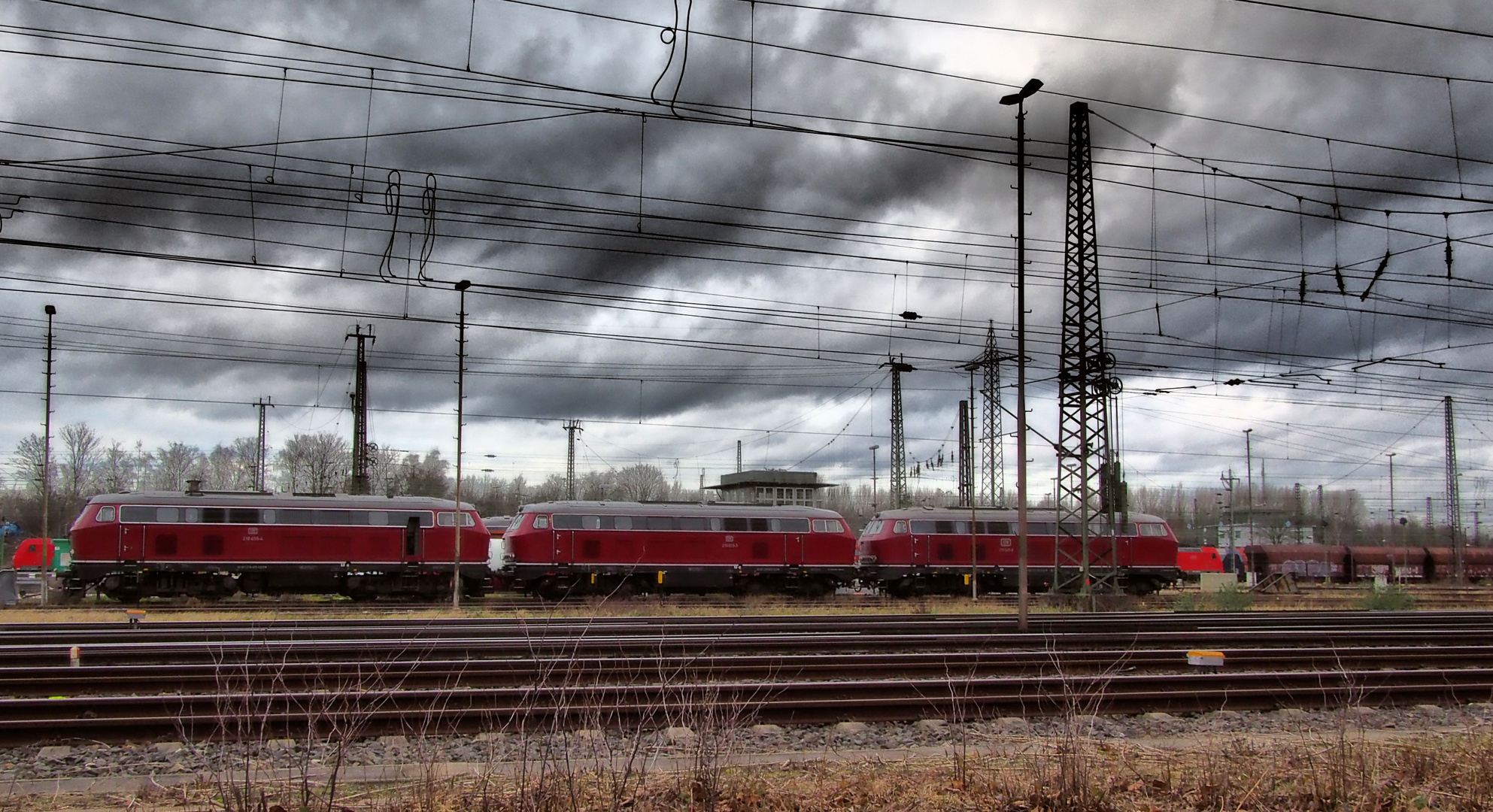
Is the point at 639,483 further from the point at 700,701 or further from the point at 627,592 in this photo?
the point at 700,701

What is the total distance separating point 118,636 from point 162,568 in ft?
45.1

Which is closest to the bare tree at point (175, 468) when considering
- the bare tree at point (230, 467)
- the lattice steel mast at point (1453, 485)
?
the bare tree at point (230, 467)

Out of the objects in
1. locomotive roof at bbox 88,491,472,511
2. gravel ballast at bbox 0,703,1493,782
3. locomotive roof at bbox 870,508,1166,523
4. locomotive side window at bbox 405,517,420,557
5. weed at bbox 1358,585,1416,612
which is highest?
locomotive roof at bbox 88,491,472,511

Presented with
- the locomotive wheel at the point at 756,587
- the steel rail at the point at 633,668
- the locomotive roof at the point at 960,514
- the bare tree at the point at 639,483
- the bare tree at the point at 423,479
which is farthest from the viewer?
the bare tree at the point at 639,483

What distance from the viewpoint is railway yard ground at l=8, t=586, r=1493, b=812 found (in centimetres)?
808

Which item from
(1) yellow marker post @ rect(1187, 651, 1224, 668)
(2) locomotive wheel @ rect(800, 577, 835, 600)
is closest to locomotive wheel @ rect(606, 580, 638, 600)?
(2) locomotive wheel @ rect(800, 577, 835, 600)

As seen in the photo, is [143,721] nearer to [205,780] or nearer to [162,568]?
[205,780]

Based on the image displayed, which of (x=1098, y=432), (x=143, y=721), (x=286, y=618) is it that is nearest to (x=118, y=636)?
(x=286, y=618)

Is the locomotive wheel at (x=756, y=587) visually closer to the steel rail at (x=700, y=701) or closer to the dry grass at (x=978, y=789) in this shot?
the steel rail at (x=700, y=701)

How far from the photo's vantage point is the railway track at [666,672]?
35.2 ft

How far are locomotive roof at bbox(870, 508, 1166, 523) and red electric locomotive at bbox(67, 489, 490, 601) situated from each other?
15.8 m

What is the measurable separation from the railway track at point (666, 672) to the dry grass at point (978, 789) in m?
0.68

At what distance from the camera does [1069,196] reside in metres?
27.5

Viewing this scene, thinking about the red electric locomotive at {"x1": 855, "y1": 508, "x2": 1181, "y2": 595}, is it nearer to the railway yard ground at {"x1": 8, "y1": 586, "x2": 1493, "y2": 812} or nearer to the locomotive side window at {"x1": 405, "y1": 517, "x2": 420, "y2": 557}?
the railway yard ground at {"x1": 8, "y1": 586, "x2": 1493, "y2": 812}
